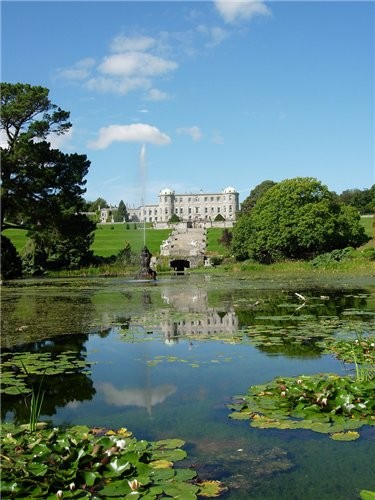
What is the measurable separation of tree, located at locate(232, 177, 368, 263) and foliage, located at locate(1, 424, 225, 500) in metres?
40.7

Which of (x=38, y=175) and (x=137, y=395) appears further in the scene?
(x=38, y=175)

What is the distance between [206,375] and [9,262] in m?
31.2

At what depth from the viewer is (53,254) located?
141ft

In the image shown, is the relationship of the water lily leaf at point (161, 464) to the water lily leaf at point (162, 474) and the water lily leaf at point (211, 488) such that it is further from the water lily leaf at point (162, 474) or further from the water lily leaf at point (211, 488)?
the water lily leaf at point (211, 488)

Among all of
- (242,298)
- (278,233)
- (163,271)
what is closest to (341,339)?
(242,298)

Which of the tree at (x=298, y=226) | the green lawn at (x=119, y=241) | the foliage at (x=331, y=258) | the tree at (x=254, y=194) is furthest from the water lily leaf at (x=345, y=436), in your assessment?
the tree at (x=254, y=194)

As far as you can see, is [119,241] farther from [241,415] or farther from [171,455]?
[171,455]

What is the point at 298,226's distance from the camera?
43.9 m

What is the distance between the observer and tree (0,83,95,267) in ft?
104

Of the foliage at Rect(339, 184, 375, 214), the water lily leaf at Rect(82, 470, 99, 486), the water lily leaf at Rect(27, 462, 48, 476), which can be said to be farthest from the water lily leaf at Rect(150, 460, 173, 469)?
the foliage at Rect(339, 184, 375, 214)

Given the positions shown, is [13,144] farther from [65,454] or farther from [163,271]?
[65,454]

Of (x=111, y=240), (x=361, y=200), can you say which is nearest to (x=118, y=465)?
(x=111, y=240)

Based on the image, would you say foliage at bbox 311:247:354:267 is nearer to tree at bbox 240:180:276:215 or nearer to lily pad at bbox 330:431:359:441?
lily pad at bbox 330:431:359:441

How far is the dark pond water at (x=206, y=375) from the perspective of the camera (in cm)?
364
